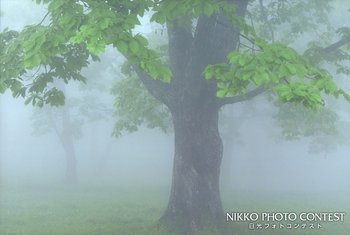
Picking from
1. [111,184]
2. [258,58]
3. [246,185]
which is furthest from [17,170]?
[258,58]

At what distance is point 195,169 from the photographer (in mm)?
9109

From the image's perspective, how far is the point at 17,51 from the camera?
6.86 m

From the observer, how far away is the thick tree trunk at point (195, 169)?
9062 millimetres

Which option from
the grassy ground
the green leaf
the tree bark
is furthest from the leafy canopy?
the grassy ground

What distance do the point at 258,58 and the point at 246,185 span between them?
1242 cm

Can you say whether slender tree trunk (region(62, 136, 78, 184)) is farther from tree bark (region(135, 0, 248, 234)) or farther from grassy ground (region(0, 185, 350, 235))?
tree bark (region(135, 0, 248, 234))

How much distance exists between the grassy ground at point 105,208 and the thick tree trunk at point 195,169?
0.69 metres

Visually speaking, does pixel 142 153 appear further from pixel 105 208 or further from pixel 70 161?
pixel 105 208

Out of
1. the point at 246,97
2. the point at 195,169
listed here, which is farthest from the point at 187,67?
the point at 195,169

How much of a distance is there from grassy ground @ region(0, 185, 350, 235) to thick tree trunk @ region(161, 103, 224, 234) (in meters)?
0.69

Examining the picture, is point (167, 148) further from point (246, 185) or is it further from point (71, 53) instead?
point (71, 53)

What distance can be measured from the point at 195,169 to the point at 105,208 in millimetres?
4939

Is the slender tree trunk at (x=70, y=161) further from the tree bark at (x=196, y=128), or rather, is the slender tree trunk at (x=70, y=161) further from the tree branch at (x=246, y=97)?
the tree branch at (x=246, y=97)

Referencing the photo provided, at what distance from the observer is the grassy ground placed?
33.6 ft
